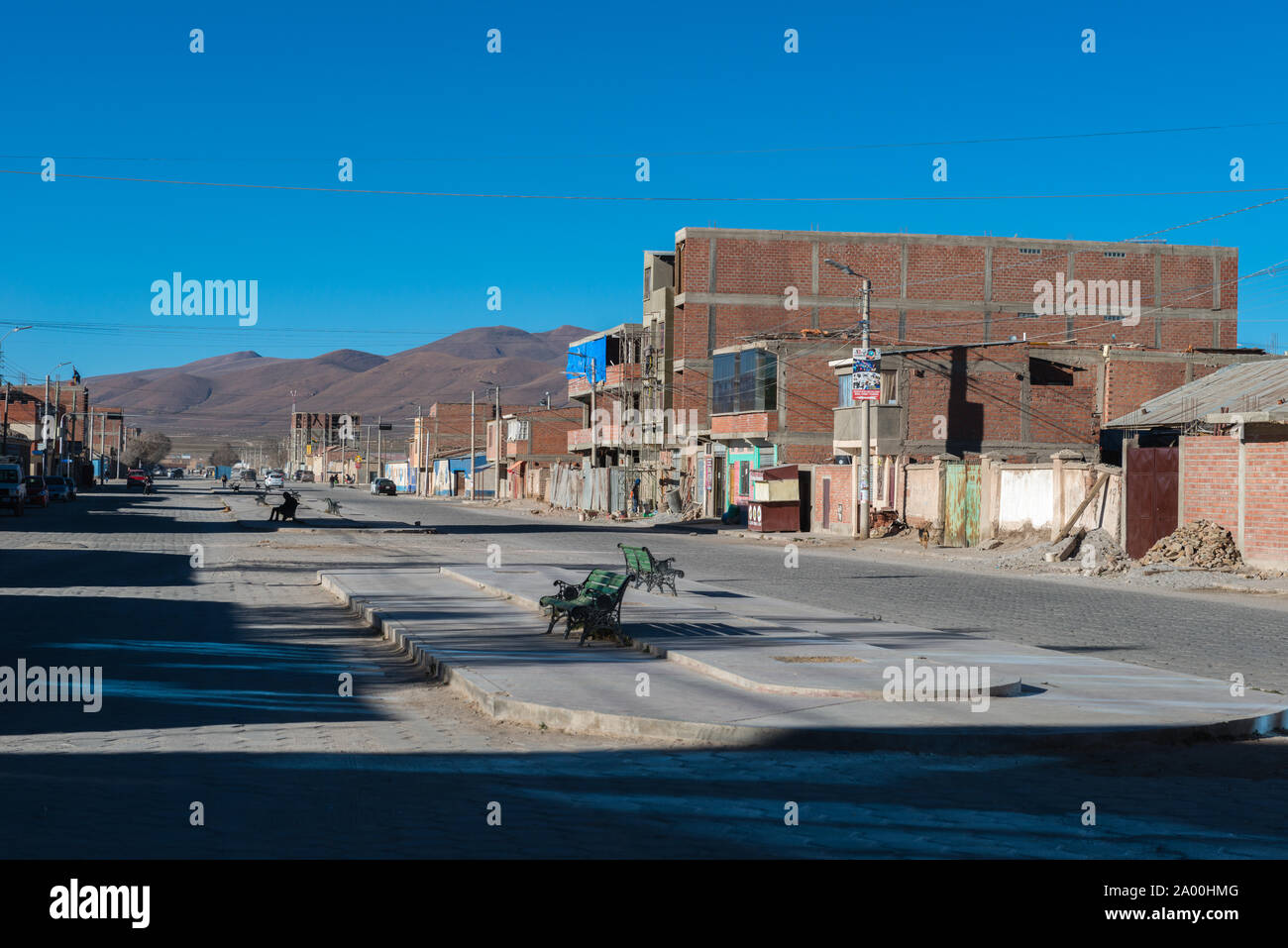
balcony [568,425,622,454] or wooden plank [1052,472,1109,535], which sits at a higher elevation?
balcony [568,425,622,454]

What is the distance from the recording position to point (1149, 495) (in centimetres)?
2911

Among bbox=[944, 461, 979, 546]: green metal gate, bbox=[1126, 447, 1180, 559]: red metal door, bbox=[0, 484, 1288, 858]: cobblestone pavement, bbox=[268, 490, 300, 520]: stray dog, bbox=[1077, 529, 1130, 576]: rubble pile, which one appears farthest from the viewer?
bbox=[268, 490, 300, 520]: stray dog

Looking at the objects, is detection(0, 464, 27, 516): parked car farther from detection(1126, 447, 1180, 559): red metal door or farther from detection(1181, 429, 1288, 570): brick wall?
detection(1181, 429, 1288, 570): brick wall

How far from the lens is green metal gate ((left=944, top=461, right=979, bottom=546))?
37406 millimetres

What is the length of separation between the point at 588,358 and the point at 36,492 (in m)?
36.4

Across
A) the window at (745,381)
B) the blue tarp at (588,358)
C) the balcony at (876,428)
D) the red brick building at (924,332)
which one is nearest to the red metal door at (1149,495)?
the balcony at (876,428)

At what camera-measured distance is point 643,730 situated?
974 centimetres

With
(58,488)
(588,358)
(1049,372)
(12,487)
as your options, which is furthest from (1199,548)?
(58,488)

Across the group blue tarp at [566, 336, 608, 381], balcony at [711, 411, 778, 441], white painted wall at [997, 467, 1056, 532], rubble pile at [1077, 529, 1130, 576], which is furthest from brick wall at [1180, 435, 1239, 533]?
blue tarp at [566, 336, 608, 381]

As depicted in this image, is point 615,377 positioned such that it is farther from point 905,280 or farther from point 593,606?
point 593,606

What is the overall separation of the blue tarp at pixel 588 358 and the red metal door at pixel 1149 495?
55525mm

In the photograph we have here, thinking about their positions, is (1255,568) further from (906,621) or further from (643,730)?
(643,730)

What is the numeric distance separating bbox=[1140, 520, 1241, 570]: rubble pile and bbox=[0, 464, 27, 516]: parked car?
153ft
